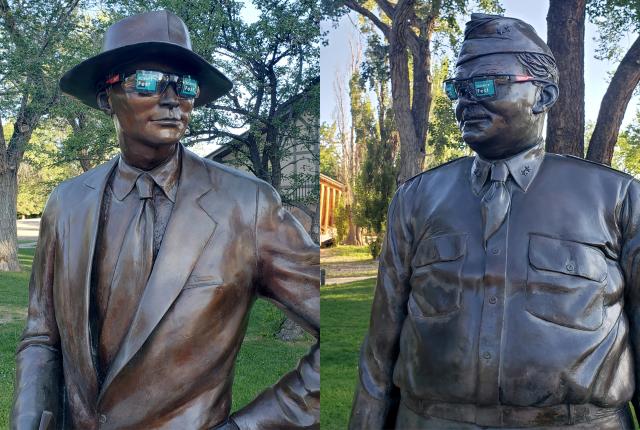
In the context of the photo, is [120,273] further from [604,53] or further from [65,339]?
[604,53]

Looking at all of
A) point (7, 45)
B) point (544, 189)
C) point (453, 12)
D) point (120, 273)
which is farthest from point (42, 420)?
point (7, 45)

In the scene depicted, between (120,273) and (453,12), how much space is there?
1654 millimetres

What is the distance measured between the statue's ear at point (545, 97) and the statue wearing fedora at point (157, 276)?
2.63 feet

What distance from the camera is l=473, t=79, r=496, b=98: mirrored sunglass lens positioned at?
2059 millimetres

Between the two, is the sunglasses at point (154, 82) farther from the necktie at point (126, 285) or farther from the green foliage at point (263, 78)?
the green foliage at point (263, 78)

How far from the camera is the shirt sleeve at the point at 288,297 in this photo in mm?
2264

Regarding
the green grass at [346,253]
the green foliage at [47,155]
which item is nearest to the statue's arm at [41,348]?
the green grass at [346,253]

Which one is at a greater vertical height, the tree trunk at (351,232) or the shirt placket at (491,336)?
the tree trunk at (351,232)

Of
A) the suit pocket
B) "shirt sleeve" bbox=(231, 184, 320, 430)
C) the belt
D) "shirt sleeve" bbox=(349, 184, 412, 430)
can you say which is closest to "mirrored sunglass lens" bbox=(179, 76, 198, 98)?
"shirt sleeve" bbox=(231, 184, 320, 430)

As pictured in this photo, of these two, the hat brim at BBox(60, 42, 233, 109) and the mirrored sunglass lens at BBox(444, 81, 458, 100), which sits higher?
the hat brim at BBox(60, 42, 233, 109)

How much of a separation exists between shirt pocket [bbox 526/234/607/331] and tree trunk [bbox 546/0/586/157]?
753 mm

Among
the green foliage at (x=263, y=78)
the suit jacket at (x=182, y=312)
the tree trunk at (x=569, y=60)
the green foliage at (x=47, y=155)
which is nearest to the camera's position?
the suit jacket at (x=182, y=312)

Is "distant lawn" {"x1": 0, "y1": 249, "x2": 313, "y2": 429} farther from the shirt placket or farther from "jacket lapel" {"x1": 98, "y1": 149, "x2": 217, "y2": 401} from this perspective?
the shirt placket

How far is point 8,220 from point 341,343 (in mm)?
14731
